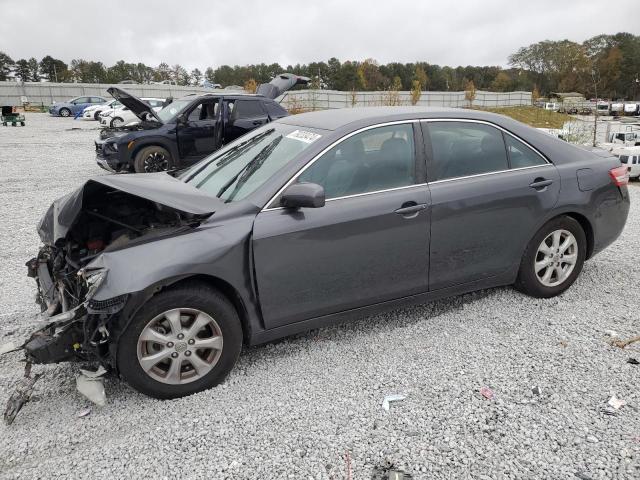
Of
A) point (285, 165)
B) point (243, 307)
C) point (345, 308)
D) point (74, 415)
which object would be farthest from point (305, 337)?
point (74, 415)

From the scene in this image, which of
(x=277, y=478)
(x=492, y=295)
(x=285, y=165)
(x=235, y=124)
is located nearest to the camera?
(x=277, y=478)

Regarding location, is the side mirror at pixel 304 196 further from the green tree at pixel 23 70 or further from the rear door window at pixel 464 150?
the green tree at pixel 23 70

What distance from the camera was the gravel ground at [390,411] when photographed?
2.49m

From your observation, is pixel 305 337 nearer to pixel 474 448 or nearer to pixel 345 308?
pixel 345 308

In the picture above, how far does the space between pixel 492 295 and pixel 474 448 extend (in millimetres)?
2070

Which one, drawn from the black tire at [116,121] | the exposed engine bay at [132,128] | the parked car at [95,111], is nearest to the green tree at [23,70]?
the parked car at [95,111]

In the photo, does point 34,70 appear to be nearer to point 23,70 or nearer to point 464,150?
point 23,70

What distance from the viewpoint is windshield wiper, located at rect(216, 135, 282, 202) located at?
3439mm

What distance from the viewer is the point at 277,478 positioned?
240 centimetres

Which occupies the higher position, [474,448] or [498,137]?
[498,137]

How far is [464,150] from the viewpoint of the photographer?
3.83m

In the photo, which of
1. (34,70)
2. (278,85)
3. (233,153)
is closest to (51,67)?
(34,70)

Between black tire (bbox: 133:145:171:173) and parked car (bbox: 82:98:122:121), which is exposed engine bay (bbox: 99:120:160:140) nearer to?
black tire (bbox: 133:145:171:173)

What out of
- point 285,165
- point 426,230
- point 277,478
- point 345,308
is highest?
point 285,165
